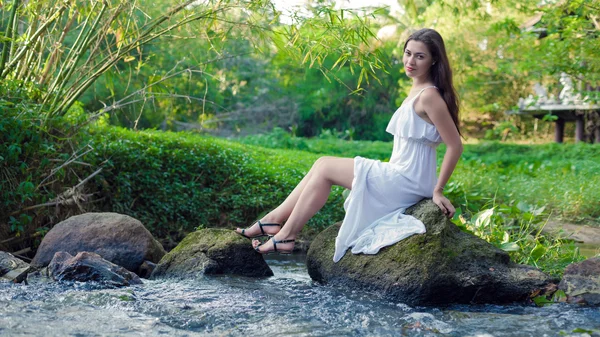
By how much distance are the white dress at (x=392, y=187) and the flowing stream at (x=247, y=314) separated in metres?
0.40

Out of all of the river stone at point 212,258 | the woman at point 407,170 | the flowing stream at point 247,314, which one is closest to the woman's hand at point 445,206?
the woman at point 407,170

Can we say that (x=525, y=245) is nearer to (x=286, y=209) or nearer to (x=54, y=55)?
(x=286, y=209)

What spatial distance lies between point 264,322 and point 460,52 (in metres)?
18.6

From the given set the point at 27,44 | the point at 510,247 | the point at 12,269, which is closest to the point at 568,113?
the point at 510,247

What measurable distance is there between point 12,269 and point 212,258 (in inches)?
53.3

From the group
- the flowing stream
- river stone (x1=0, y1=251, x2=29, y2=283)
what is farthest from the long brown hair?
river stone (x1=0, y1=251, x2=29, y2=283)

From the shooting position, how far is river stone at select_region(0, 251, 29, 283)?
4344mm

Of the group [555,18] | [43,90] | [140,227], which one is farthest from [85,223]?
[555,18]

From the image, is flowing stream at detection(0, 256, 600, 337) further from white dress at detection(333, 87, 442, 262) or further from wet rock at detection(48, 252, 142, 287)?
white dress at detection(333, 87, 442, 262)

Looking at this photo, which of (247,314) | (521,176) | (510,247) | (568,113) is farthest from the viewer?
(568,113)

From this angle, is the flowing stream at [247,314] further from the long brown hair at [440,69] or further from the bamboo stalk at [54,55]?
the bamboo stalk at [54,55]

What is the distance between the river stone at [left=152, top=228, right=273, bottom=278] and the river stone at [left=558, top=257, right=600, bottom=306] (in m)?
2.14

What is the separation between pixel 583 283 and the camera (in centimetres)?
411

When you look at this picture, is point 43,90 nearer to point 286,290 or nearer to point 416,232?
point 286,290
